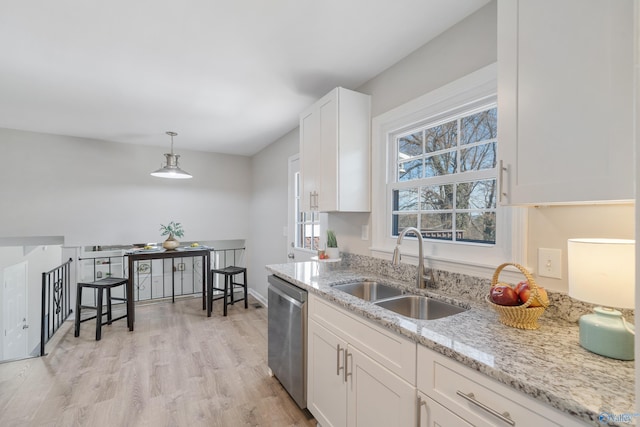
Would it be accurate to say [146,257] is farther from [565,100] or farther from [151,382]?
[565,100]

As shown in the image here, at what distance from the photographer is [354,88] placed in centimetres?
249

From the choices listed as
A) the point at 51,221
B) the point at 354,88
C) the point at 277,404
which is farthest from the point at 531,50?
the point at 51,221

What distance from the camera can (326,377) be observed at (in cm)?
169

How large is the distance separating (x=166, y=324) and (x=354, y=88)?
138 inches

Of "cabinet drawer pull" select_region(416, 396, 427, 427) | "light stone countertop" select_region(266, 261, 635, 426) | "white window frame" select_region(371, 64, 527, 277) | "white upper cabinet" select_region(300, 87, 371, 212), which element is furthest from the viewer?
"white upper cabinet" select_region(300, 87, 371, 212)

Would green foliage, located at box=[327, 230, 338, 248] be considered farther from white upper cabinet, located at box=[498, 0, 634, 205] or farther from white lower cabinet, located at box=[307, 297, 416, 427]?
white upper cabinet, located at box=[498, 0, 634, 205]

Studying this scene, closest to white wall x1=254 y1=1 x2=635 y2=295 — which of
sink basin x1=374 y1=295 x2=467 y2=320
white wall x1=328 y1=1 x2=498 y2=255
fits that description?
white wall x1=328 y1=1 x2=498 y2=255

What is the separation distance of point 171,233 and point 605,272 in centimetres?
438

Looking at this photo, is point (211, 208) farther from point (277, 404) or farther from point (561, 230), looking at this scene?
point (561, 230)

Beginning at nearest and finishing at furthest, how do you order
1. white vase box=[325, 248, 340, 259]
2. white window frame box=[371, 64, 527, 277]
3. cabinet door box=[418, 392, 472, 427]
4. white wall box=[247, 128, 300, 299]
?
cabinet door box=[418, 392, 472, 427], white window frame box=[371, 64, 527, 277], white vase box=[325, 248, 340, 259], white wall box=[247, 128, 300, 299]

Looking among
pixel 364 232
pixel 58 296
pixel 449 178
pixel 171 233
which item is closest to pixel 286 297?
pixel 364 232

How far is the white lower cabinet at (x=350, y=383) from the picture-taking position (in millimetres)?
1198

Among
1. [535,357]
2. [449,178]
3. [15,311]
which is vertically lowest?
[15,311]

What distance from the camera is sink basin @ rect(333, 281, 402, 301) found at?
6.37ft
